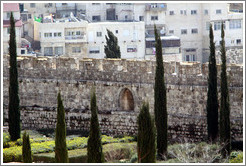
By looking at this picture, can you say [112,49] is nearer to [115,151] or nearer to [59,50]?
[59,50]

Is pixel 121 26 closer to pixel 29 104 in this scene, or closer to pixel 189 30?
pixel 189 30

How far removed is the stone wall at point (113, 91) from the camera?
29797 mm

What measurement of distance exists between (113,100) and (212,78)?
5351 millimetres

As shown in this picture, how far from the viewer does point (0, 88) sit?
107 feet

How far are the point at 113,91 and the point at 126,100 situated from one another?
0.66 metres

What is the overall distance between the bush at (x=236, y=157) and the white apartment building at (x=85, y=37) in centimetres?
3178

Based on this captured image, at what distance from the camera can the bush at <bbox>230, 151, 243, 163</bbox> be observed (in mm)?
26109

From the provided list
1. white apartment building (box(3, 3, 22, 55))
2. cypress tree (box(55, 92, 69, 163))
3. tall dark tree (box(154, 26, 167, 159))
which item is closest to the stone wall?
tall dark tree (box(154, 26, 167, 159))

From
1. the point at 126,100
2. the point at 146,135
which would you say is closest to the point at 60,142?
the point at 146,135

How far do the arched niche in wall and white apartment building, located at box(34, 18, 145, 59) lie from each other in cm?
2618

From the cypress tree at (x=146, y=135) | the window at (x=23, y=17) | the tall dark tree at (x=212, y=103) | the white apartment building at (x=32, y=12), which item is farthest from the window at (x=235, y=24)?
the cypress tree at (x=146, y=135)

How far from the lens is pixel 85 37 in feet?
192

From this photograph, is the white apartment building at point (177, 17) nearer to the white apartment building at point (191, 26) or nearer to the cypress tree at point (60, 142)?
the white apartment building at point (191, 26)

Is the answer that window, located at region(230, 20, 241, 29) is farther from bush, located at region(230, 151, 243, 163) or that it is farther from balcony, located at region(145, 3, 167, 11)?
bush, located at region(230, 151, 243, 163)
